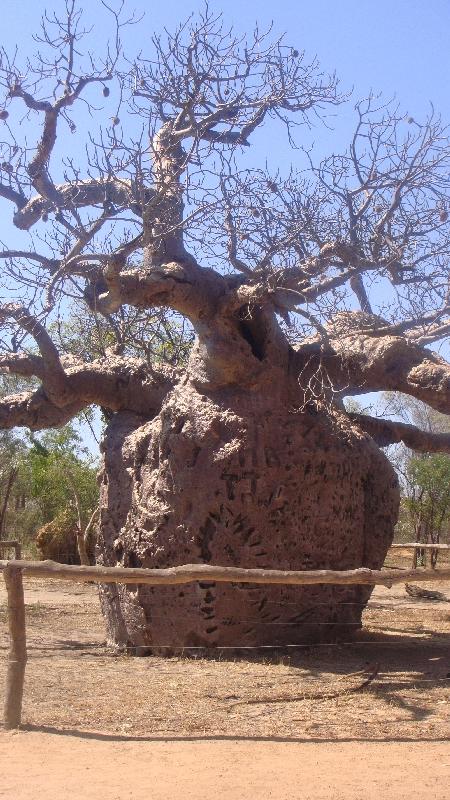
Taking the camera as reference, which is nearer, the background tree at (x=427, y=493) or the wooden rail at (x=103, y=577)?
the wooden rail at (x=103, y=577)

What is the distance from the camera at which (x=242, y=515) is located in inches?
298

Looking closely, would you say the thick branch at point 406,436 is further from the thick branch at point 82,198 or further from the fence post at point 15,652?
the fence post at point 15,652

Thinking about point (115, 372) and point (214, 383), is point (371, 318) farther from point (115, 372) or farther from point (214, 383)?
point (115, 372)

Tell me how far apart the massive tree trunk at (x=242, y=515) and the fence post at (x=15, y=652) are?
2.53 meters

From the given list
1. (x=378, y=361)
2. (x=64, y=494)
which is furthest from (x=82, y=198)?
(x=64, y=494)

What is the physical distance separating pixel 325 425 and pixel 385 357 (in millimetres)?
830

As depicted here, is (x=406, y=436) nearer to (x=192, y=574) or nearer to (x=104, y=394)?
(x=104, y=394)

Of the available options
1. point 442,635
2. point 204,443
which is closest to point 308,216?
point 204,443

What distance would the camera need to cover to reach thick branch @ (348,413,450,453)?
1030 centimetres

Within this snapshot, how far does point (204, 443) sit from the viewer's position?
7668mm

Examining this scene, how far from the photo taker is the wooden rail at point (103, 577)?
16.4ft

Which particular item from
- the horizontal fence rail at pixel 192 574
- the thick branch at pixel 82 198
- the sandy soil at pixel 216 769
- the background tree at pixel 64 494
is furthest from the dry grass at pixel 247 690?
the background tree at pixel 64 494

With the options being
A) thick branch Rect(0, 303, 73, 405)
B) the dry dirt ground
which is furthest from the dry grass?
thick branch Rect(0, 303, 73, 405)

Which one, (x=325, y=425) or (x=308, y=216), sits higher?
(x=308, y=216)
